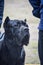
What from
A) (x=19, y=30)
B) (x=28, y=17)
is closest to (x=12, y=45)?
(x=19, y=30)

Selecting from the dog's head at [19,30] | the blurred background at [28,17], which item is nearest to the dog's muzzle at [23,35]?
the dog's head at [19,30]

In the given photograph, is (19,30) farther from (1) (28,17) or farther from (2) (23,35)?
(1) (28,17)

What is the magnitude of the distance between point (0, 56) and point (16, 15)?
6.36 m

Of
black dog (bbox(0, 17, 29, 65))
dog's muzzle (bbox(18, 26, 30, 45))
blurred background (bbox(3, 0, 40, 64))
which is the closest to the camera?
dog's muzzle (bbox(18, 26, 30, 45))

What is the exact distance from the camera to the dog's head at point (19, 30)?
431 centimetres

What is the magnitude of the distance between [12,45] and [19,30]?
0.28 metres

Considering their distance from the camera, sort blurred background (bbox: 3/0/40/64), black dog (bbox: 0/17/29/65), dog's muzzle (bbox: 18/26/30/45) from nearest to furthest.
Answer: dog's muzzle (bbox: 18/26/30/45) → black dog (bbox: 0/17/29/65) → blurred background (bbox: 3/0/40/64)

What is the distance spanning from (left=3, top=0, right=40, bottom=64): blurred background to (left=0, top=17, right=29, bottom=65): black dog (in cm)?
174

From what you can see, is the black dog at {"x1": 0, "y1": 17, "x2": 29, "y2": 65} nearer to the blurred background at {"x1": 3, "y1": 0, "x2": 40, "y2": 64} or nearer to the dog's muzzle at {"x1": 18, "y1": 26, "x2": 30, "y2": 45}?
the dog's muzzle at {"x1": 18, "y1": 26, "x2": 30, "y2": 45}

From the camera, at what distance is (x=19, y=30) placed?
4.38 meters

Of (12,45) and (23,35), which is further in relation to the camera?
(12,45)

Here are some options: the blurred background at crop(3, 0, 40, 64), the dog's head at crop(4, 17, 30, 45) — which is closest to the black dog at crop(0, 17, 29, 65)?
the dog's head at crop(4, 17, 30, 45)

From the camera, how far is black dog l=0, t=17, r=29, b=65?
14.6 feet

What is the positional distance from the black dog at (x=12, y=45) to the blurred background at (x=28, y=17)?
68.6 inches
